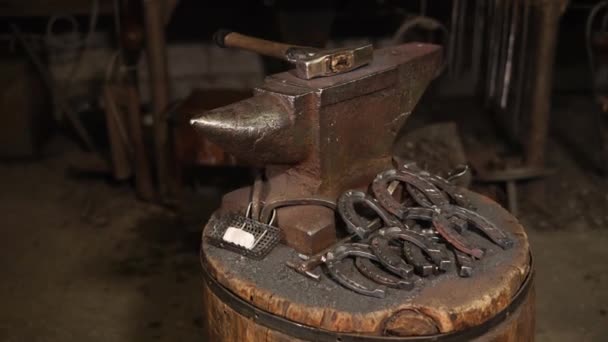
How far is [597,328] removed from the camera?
8.61 feet

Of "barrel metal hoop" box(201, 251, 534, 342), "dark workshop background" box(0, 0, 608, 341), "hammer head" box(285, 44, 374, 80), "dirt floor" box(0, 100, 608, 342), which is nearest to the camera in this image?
"barrel metal hoop" box(201, 251, 534, 342)

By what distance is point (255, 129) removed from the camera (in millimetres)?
1410

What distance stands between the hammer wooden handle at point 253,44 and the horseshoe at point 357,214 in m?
0.33

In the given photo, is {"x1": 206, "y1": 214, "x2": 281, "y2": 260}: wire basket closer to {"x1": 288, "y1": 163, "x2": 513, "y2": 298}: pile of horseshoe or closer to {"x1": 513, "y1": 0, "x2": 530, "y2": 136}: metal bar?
{"x1": 288, "y1": 163, "x2": 513, "y2": 298}: pile of horseshoe

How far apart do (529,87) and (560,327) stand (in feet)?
4.01

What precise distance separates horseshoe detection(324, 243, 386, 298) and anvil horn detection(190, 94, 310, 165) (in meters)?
0.22

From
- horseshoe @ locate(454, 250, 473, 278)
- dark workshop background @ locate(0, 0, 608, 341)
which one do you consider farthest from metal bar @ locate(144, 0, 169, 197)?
horseshoe @ locate(454, 250, 473, 278)

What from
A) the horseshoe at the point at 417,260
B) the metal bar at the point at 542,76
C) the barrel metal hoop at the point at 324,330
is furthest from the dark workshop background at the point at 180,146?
the horseshoe at the point at 417,260

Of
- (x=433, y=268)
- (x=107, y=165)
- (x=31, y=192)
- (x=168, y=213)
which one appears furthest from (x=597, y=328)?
(x=31, y=192)

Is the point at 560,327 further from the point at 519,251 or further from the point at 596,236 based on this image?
the point at 519,251

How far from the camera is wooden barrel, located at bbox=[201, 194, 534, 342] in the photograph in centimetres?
129

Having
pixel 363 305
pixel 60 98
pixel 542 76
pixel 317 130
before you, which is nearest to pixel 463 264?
pixel 363 305

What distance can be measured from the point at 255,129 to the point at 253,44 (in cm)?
Answer: 36

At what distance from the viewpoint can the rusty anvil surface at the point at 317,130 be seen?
1.42m
